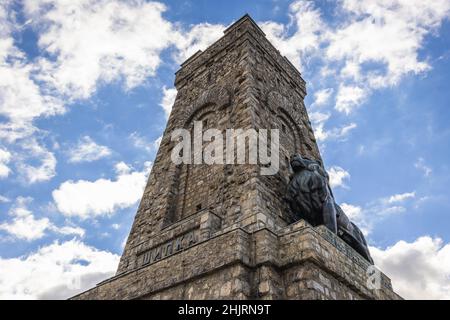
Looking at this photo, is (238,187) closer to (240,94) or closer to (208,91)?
(240,94)

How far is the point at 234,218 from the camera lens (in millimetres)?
7570

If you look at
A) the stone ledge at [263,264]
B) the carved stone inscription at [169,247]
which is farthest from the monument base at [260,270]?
the carved stone inscription at [169,247]

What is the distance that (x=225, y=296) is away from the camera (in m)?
5.68

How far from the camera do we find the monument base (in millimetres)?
5770

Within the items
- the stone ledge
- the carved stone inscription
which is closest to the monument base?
the stone ledge

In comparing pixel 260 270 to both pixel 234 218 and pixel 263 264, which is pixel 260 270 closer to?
pixel 263 264
